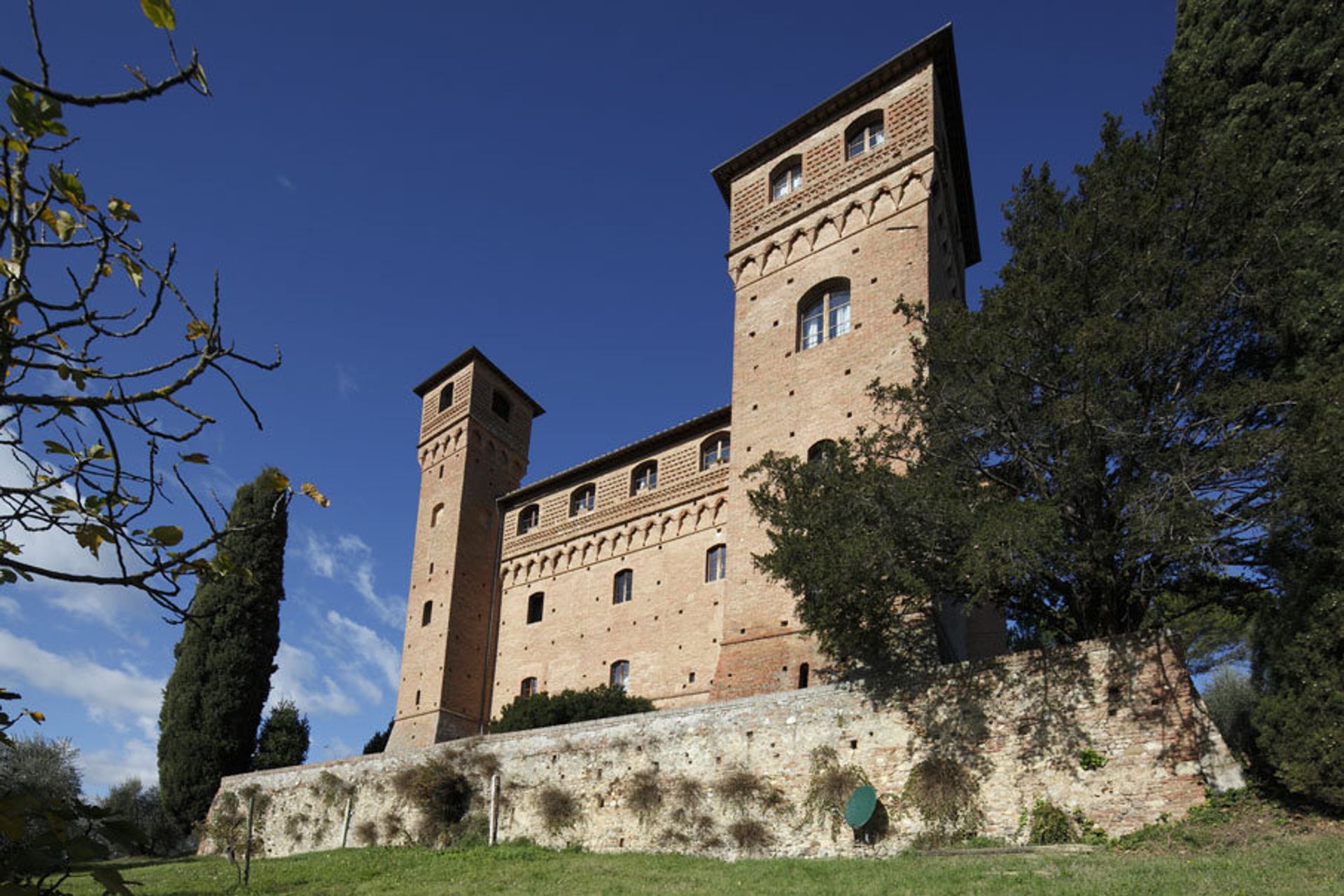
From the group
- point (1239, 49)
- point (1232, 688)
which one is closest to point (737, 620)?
point (1232, 688)

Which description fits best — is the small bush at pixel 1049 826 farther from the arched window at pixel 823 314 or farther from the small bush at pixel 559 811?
the arched window at pixel 823 314

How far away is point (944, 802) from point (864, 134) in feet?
53.3

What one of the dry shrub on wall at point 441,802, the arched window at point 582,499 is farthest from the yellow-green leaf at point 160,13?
the arched window at point 582,499

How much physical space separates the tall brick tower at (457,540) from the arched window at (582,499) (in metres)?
3.59

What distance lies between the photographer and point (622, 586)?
86.1 ft

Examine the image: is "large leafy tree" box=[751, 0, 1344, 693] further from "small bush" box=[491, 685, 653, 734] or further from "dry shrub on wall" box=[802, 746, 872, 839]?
"small bush" box=[491, 685, 653, 734]

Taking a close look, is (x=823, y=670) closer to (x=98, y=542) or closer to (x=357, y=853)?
(x=357, y=853)

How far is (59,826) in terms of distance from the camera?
81.1 inches

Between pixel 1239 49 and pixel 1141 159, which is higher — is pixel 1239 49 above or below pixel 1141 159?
above

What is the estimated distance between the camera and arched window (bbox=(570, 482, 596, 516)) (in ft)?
92.9

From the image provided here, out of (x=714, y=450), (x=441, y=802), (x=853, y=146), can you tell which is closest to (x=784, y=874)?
(x=441, y=802)

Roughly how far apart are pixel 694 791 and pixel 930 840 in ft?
14.4

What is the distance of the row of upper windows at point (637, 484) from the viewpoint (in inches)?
982

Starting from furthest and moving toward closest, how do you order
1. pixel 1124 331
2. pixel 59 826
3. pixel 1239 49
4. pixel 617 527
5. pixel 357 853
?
pixel 617 527 → pixel 357 853 → pixel 1239 49 → pixel 1124 331 → pixel 59 826
